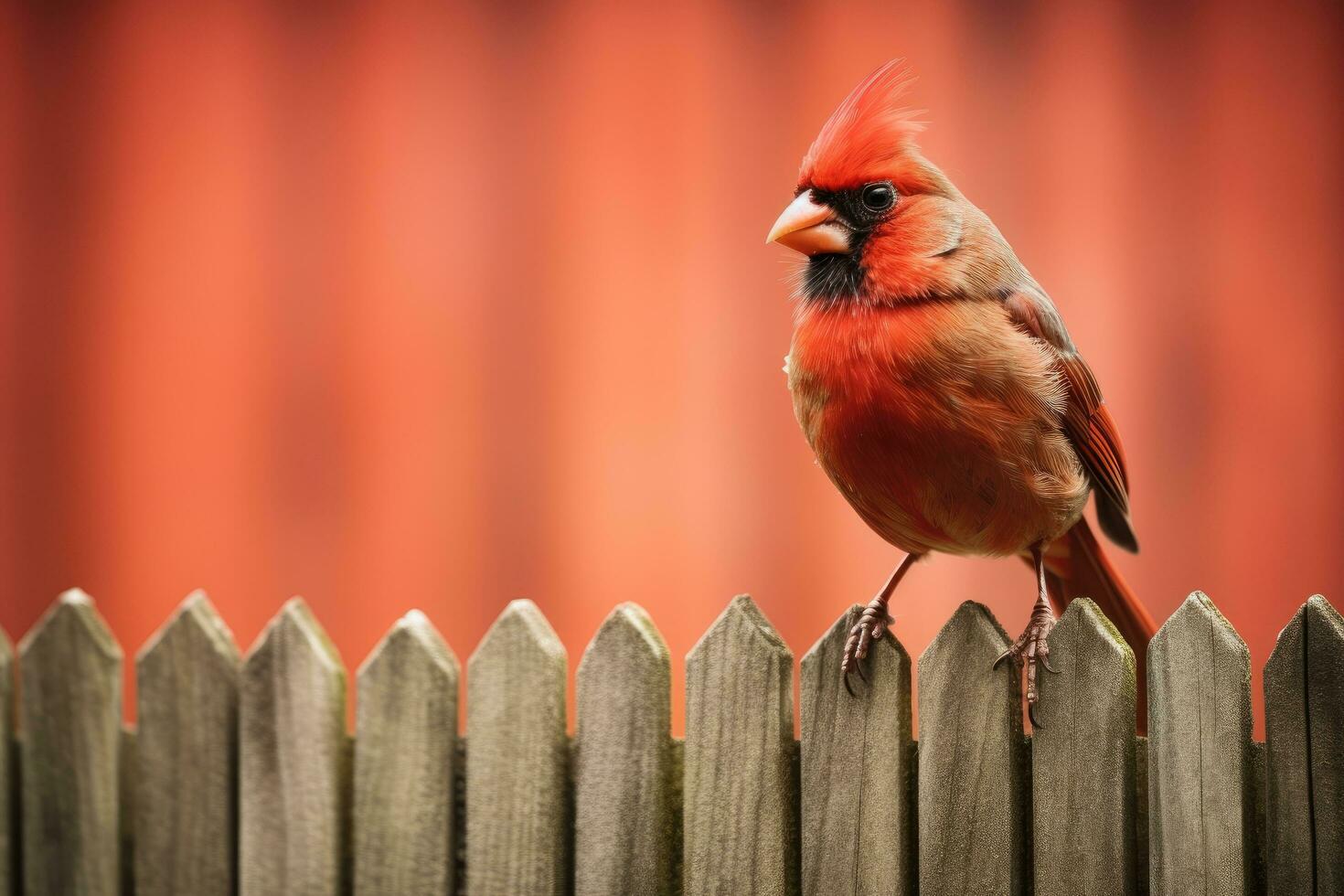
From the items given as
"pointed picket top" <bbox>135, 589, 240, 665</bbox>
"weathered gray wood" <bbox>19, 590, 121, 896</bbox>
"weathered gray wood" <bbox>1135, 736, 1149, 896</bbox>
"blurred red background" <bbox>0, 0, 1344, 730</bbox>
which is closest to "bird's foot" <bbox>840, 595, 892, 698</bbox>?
"weathered gray wood" <bbox>1135, 736, 1149, 896</bbox>

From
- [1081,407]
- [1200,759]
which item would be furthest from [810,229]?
[1200,759]

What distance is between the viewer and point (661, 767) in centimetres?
169

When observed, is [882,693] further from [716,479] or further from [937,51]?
[937,51]

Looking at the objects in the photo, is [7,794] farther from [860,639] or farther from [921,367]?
[921,367]

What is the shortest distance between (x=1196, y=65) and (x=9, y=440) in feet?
12.5

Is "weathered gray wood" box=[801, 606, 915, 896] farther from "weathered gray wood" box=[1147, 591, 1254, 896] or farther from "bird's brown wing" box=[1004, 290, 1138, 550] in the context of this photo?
"bird's brown wing" box=[1004, 290, 1138, 550]

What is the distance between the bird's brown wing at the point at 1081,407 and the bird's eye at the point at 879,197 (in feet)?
0.79

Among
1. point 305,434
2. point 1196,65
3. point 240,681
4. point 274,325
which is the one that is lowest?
point 240,681

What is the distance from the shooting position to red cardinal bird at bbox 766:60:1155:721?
1.63 meters

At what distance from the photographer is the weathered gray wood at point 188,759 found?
189cm

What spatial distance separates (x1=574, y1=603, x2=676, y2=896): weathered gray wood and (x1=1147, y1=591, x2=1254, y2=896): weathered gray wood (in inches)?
26.2

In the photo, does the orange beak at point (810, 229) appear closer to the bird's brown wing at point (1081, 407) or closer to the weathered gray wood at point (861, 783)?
the bird's brown wing at point (1081, 407)

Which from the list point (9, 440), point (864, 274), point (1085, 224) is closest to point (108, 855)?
point (864, 274)

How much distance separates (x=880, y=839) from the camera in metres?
1.60
